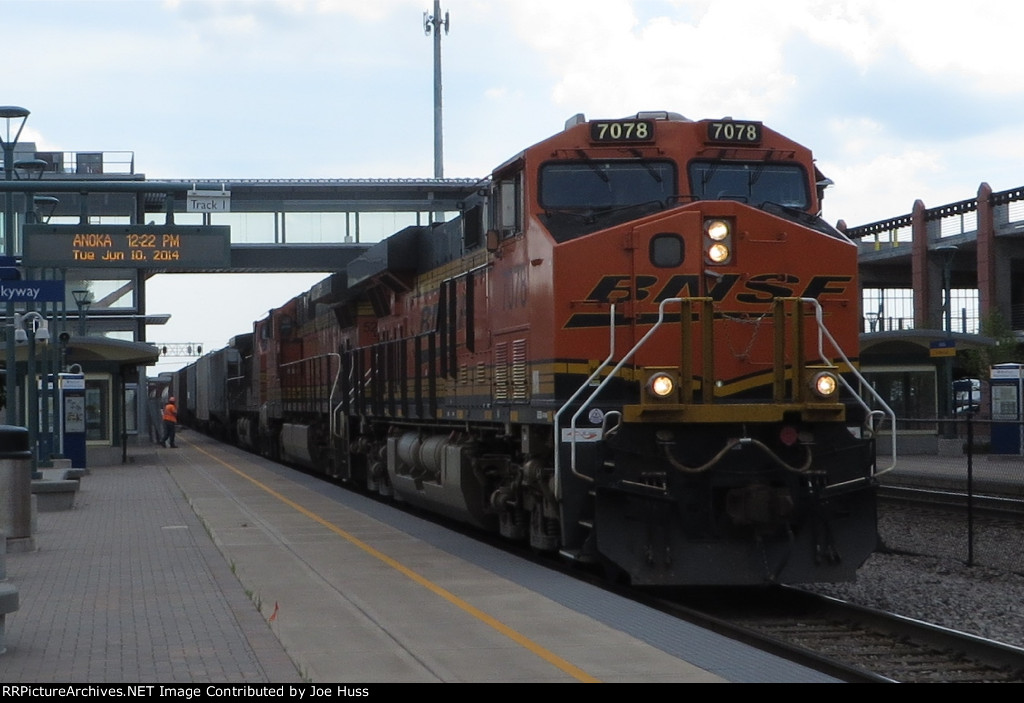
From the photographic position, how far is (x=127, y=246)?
87.5 ft

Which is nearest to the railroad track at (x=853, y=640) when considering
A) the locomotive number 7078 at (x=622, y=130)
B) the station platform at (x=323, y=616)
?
the station platform at (x=323, y=616)

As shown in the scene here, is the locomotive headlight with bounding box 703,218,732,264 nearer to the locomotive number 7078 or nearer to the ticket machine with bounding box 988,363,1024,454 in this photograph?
the locomotive number 7078

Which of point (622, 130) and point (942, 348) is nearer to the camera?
point (622, 130)

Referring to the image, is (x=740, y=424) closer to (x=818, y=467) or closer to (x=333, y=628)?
(x=818, y=467)

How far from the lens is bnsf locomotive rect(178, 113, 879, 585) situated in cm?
1073

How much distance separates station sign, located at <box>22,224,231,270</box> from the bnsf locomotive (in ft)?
47.9

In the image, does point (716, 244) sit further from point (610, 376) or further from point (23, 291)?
point (23, 291)

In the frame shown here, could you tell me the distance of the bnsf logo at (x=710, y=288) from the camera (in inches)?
444

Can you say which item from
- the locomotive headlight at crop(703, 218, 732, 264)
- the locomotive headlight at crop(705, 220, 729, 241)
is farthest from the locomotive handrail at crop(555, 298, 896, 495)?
the locomotive headlight at crop(705, 220, 729, 241)

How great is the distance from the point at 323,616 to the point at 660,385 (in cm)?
326

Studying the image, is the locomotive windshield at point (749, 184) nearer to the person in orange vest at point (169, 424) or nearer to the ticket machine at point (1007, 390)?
the ticket machine at point (1007, 390)

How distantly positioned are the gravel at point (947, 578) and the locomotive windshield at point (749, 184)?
10.9ft


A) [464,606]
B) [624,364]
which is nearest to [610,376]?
[624,364]

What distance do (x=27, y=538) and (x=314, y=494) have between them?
802 cm
